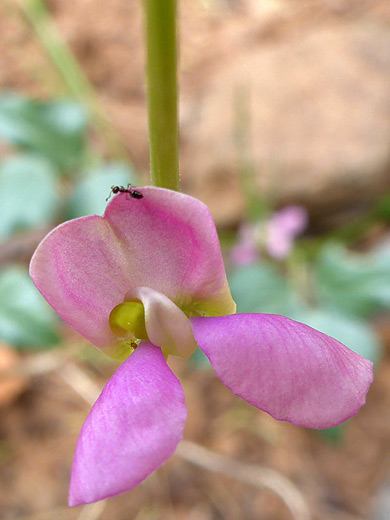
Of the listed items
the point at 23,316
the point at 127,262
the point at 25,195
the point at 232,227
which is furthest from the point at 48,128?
the point at 127,262

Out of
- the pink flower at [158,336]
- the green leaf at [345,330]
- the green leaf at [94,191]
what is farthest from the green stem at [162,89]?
the green leaf at [94,191]

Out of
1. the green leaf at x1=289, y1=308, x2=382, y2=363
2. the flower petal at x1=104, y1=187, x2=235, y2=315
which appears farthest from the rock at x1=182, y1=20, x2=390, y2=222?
the flower petal at x1=104, y1=187, x2=235, y2=315

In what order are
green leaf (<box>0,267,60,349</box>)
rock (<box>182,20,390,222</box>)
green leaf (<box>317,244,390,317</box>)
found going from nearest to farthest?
green leaf (<box>0,267,60,349</box>)
green leaf (<box>317,244,390,317</box>)
rock (<box>182,20,390,222</box>)

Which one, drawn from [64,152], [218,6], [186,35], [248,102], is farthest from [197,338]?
[218,6]

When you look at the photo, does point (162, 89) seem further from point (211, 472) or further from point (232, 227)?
point (232, 227)

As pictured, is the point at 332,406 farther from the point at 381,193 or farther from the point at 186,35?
the point at 186,35

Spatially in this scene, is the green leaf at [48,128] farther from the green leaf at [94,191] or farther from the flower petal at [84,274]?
the flower petal at [84,274]

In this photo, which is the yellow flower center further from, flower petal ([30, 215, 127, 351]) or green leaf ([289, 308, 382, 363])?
green leaf ([289, 308, 382, 363])
